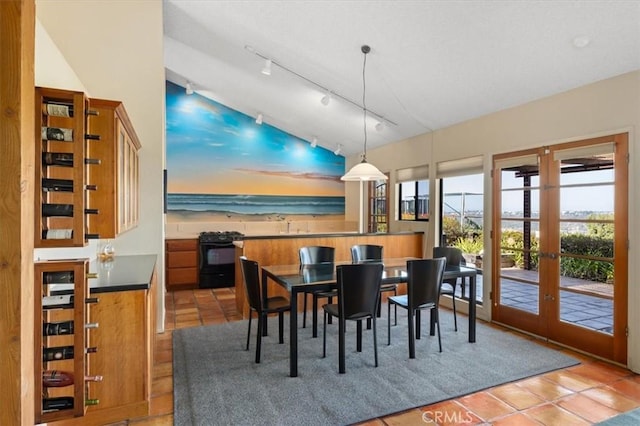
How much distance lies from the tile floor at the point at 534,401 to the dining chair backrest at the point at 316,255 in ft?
5.45

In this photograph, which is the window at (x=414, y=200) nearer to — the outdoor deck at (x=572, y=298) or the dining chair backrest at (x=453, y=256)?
the dining chair backrest at (x=453, y=256)

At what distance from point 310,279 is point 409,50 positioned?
240 centimetres

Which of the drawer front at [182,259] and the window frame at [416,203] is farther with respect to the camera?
the drawer front at [182,259]

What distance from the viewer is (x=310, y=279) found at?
309cm

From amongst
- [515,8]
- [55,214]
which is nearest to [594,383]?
[515,8]

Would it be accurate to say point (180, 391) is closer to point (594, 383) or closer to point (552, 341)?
point (594, 383)

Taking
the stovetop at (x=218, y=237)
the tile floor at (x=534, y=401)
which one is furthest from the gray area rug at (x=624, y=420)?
the stovetop at (x=218, y=237)

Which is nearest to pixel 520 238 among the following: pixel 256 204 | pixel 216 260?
pixel 216 260

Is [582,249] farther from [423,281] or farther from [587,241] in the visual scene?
[423,281]

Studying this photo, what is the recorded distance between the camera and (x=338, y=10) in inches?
A: 128

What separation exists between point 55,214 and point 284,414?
171cm

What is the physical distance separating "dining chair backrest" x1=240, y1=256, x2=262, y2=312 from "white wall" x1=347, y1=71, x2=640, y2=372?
2.75m

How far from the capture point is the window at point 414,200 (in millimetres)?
5512

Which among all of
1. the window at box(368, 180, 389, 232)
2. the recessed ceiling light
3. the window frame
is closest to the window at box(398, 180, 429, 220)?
the window frame
